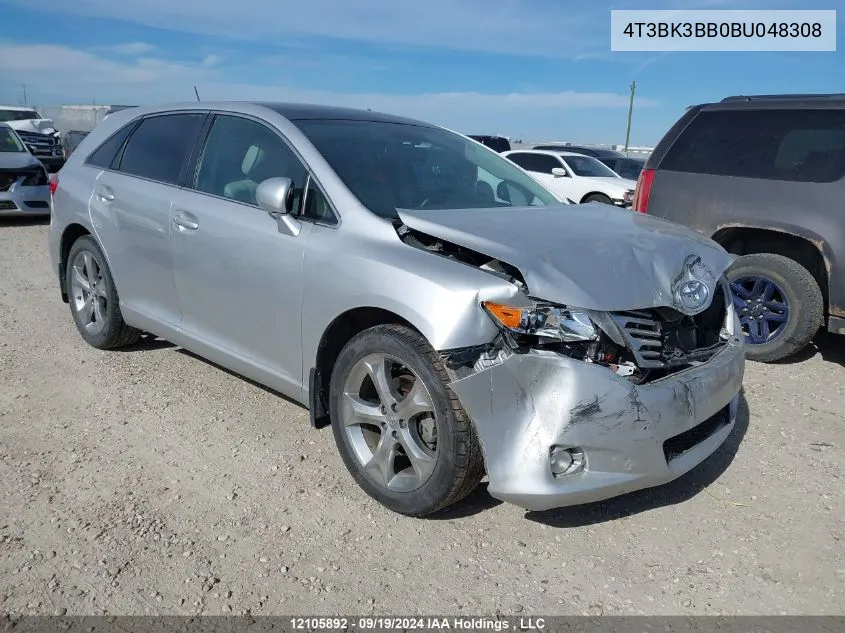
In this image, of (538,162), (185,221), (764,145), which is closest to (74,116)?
(538,162)

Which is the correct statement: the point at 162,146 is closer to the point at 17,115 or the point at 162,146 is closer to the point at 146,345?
the point at 146,345

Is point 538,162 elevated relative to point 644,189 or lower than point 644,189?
lower

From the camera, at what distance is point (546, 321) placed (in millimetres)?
2607

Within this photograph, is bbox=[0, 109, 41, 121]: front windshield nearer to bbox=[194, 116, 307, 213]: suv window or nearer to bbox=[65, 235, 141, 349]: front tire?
bbox=[65, 235, 141, 349]: front tire

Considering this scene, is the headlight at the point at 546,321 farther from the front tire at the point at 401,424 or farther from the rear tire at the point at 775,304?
the rear tire at the point at 775,304

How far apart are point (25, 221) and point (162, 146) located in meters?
9.95

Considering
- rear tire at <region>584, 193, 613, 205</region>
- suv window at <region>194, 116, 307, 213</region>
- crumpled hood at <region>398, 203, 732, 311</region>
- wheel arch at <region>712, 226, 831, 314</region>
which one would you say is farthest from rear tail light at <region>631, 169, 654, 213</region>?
rear tire at <region>584, 193, 613, 205</region>

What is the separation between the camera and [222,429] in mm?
3834

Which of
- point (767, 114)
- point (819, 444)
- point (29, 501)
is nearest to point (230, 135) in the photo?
point (29, 501)

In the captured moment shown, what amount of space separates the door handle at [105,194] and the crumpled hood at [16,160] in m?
8.36

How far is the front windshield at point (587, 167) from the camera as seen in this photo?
15.8 meters

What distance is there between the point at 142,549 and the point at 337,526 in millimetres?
776

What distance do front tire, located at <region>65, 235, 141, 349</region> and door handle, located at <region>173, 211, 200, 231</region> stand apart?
104cm

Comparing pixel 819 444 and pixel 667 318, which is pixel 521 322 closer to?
pixel 667 318
